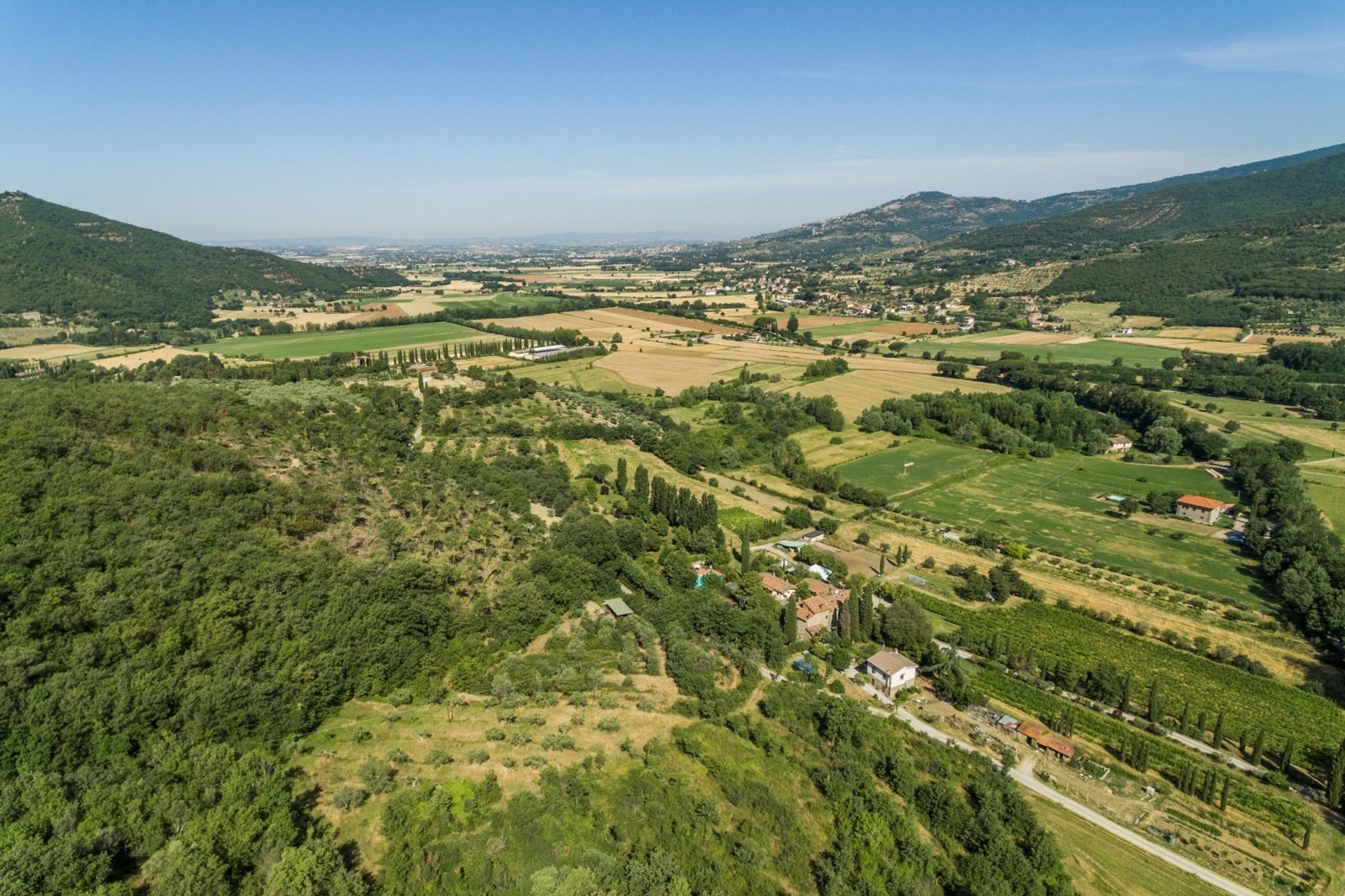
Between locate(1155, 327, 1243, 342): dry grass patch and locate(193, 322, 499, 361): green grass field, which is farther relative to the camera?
locate(1155, 327, 1243, 342): dry grass patch

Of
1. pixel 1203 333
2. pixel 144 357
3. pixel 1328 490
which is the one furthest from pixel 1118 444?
pixel 144 357

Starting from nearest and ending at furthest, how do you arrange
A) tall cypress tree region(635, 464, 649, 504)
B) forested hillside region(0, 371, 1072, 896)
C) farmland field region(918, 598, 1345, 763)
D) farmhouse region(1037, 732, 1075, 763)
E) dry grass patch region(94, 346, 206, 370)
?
forested hillside region(0, 371, 1072, 896), farmhouse region(1037, 732, 1075, 763), farmland field region(918, 598, 1345, 763), tall cypress tree region(635, 464, 649, 504), dry grass patch region(94, 346, 206, 370)

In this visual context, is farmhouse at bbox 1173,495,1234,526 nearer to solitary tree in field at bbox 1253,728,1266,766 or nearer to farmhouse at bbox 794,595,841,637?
solitary tree in field at bbox 1253,728,1266,766

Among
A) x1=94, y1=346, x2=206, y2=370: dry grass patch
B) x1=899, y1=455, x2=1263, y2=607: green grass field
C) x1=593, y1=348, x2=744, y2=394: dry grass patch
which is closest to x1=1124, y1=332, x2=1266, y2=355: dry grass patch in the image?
x1=899, y1=455, x2=1263, y2=607: green grass field

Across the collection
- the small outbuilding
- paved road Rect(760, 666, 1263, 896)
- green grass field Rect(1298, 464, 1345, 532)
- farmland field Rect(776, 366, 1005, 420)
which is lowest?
paved road Rect(760, 666, 1263, 896)

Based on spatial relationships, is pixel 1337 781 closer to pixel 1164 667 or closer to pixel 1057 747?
pixel 1164 667

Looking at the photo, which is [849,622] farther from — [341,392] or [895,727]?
[341,392]

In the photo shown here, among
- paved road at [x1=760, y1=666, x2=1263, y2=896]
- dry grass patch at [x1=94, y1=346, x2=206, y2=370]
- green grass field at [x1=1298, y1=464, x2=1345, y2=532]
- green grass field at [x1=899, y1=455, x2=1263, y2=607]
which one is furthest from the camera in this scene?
dry grass patch at [x1=94, y1=346, x2=206, y2=370]
